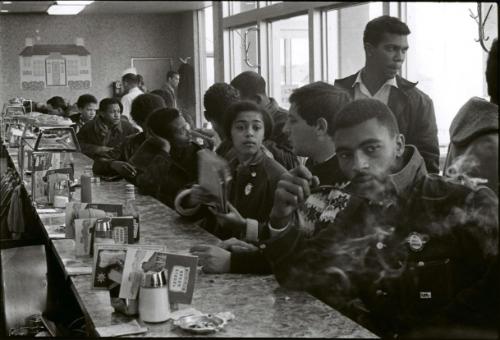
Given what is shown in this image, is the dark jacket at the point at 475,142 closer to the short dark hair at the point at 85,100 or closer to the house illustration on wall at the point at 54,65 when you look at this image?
the house illustration on wall at the point at 54,65

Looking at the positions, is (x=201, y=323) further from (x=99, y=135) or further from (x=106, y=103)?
(x=99, y=135)

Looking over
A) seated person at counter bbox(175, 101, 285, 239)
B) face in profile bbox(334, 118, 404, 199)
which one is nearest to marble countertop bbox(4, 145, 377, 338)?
seated person at counter bbox(175, 101, 285, 239)

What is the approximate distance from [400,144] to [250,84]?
631 mm

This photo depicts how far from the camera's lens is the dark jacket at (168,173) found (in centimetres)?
290

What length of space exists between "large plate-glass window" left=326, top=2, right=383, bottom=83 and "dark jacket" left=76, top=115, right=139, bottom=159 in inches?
61.4

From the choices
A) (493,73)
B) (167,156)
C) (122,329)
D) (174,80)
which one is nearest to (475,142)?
(493,73)

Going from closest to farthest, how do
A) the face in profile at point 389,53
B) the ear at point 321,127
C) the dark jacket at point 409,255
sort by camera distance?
the dark jacket at point 409,255 → the face in profile at point 389,53 → the ear at point 321,127

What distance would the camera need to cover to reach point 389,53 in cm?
204

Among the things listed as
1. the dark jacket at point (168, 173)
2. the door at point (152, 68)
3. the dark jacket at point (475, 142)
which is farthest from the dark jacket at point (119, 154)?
the dark jacket at point (475, 142)

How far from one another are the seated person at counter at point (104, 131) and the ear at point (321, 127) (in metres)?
1.25

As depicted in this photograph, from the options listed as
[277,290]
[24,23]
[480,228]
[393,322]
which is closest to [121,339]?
[277,290]

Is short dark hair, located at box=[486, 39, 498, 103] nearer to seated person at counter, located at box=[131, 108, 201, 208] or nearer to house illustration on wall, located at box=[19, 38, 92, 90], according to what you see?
seated person at counter, located at box=[131, 108, 201, 208]

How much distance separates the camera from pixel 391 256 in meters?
1.97

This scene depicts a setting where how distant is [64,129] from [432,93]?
2.64 meters
